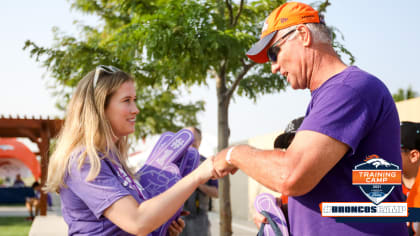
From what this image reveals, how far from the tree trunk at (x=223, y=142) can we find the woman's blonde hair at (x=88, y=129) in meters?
4.86

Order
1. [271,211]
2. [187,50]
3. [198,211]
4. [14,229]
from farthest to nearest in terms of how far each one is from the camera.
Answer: [14,229] < [187,50] < [198,211] < [271,211]

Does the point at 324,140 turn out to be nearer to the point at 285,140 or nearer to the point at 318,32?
the point at 318,32

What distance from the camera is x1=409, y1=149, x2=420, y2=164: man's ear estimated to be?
9.86ft

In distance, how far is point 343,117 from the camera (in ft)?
5.16

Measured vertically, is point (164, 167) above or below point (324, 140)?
below

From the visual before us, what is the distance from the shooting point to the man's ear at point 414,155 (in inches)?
118

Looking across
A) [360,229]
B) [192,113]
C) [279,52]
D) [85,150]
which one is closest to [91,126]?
[85,150]

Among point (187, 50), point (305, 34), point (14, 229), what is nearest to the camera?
point (305, 34)

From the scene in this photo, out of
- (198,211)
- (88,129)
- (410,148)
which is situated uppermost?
(88,129)

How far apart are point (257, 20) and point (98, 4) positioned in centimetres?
704

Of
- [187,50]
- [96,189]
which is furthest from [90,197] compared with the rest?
[187,50]

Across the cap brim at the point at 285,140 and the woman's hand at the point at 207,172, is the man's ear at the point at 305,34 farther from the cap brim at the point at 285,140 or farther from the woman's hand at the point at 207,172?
the cap brim at the point at 285,140

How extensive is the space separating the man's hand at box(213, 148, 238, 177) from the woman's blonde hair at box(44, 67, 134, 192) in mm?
520

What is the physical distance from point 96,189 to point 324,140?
986mm
